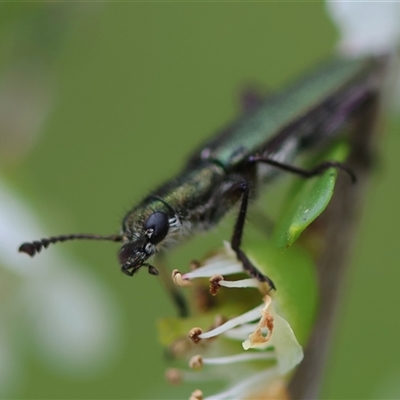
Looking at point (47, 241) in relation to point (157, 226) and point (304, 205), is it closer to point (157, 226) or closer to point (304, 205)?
point (157, 226)

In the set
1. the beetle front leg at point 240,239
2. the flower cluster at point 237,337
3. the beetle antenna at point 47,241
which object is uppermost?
the beetle antenna at point 47,241

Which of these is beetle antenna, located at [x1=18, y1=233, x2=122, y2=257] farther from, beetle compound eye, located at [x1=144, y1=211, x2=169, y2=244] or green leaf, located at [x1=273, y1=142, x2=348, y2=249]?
green leaf, located at [x1=273, y1=142, x2=348, y2=249]

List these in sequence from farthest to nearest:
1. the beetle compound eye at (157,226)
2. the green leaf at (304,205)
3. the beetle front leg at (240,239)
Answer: the beetle compound eye at (157,226) → the beetle front leg at (240,239) → the green leaf at (304,205)

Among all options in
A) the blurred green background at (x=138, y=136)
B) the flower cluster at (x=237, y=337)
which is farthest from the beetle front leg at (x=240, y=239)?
the blurred green background at (x=138, y=136)

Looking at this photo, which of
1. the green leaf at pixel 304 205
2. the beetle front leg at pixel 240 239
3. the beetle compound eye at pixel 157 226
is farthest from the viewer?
the beetle compound eye at pixel 157 226

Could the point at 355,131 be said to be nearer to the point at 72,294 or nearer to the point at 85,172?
the point at 72,294

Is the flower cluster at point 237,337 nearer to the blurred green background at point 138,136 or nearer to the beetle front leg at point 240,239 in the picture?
the beetle front leg at point 240,239

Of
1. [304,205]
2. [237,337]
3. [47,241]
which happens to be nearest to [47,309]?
[47,241]

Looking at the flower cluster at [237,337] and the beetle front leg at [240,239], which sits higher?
the beetle front leg at [240,239]
